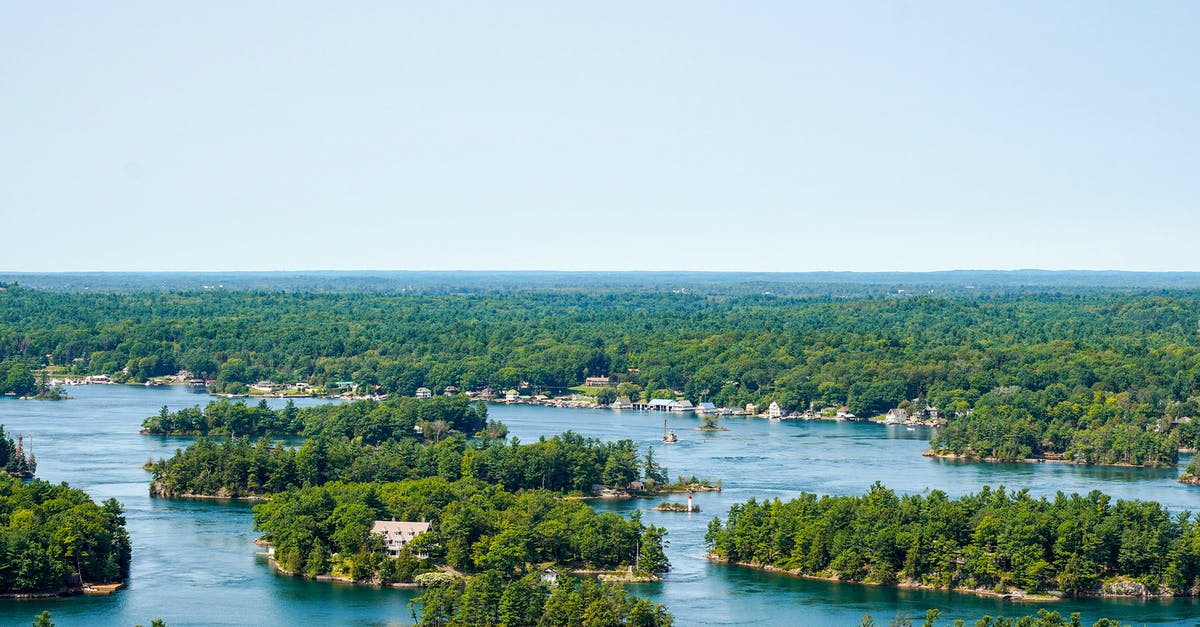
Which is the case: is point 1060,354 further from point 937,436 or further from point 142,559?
point 142,559

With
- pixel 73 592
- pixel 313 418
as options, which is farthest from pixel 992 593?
pixel 313 418

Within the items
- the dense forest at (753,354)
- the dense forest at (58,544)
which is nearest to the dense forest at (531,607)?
the dense forest at (58,544)

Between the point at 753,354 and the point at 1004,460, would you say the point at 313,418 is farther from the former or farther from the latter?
the point at 753,354

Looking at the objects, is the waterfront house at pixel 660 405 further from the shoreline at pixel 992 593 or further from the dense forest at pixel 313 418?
the shoreline at pixel 992 593

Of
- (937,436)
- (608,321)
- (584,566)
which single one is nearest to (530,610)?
(584,566)

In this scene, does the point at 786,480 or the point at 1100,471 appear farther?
the point at 1100,471
